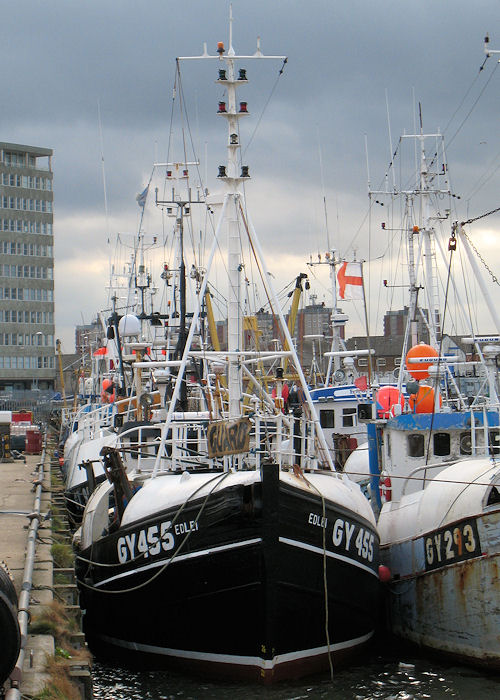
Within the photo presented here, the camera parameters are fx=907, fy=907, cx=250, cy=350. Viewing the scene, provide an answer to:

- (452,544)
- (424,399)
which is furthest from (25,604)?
(424,399)

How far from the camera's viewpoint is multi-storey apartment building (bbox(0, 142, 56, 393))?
278 feet

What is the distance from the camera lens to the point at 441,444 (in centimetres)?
1652

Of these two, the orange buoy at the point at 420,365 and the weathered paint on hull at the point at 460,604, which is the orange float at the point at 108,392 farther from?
the weathered paint on hull at the point at 460,604

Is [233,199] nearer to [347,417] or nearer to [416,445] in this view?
[416,445]

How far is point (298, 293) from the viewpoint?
26406 mm

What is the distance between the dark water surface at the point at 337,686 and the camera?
11.9m

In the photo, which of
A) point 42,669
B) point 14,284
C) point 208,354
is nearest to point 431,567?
point 208,354

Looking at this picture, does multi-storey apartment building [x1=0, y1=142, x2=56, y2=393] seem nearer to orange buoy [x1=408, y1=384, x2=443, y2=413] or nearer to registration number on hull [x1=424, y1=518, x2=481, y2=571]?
orange buoy [x1=408, y1=384, x2=443, y2=413]

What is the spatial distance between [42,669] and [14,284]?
7933 cm

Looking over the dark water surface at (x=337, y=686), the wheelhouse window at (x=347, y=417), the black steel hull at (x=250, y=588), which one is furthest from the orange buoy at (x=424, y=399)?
the wheelhouse window at (x=347, y=417)

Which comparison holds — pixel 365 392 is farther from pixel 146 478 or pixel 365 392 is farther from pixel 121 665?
pixel 121 665

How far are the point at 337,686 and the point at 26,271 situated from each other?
7764 centimetres

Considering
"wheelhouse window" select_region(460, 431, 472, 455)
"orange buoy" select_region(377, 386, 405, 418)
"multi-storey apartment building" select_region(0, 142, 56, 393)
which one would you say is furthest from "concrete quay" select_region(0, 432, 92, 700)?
"multi-storey apartment building" select_region(0, 142, 56, 393)

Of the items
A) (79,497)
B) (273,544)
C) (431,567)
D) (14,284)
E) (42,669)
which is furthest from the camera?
(14,284)
